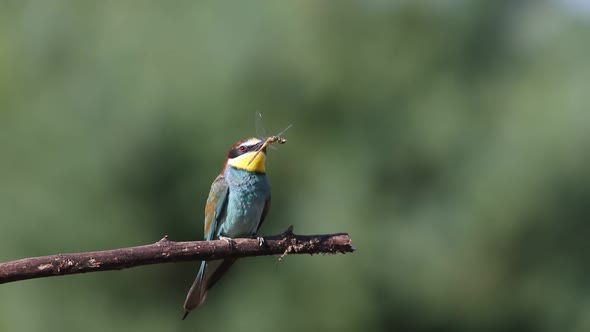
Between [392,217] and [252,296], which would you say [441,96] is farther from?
[252,296]

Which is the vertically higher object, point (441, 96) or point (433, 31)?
point (433, 31)

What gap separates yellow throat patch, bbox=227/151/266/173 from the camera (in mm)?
4098

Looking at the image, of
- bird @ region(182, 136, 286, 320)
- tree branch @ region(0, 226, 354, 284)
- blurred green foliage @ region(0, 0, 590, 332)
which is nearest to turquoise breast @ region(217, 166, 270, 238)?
bird @ region(182, 136, 286, 320)

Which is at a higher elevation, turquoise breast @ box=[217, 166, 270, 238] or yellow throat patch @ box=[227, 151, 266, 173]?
yellow throat patch @ box=[227, 151, 266, 173]

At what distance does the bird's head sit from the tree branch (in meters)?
0.84

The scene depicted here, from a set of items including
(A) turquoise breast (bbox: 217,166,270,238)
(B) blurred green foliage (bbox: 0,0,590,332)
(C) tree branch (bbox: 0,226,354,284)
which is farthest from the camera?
(B) blurred green foliage (bbox: 0,0,590,332)

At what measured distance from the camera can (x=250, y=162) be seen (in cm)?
411

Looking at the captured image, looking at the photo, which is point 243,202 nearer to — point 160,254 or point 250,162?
point 250,162

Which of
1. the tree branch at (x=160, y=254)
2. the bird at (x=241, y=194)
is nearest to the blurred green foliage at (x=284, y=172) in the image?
the bird at (x=241, y=194)

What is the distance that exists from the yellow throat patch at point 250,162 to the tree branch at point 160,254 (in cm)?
84

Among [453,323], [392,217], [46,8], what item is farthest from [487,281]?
[46,8]

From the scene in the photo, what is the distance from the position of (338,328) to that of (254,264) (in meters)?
1.08

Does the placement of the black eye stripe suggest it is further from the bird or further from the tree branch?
the tree branch

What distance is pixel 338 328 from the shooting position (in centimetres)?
762
